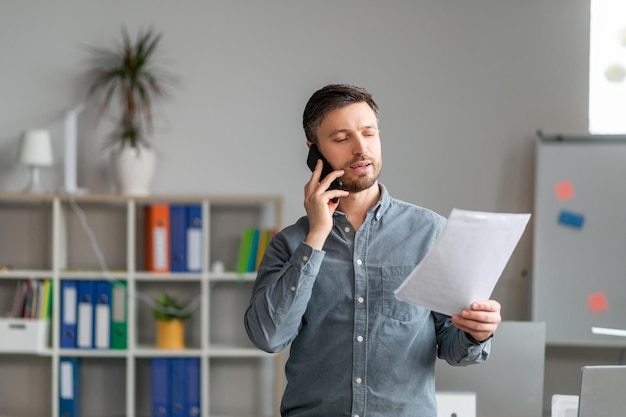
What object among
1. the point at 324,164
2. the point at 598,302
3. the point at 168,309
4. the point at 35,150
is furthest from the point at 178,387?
the point at 324,164

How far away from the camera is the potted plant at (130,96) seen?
13.6 feet

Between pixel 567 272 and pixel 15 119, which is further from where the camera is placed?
pixel 15 119

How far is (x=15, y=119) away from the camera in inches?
172

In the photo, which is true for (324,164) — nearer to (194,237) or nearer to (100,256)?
(194,237)

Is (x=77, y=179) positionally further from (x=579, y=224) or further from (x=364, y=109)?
(x=364, y=109)

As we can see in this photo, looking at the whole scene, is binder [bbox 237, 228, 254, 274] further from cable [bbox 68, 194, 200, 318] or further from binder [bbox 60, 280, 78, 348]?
binder [bbox 60, 280, 78, 348]

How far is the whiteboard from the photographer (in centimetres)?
397

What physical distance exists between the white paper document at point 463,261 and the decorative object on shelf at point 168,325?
2773mm

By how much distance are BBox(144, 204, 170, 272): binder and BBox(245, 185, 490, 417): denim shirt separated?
241 centimetres

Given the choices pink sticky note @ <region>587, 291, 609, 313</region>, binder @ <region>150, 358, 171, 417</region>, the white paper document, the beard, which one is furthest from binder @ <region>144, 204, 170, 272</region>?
the white paper document

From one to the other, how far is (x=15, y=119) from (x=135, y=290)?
3.65 feet

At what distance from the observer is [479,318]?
1.55m

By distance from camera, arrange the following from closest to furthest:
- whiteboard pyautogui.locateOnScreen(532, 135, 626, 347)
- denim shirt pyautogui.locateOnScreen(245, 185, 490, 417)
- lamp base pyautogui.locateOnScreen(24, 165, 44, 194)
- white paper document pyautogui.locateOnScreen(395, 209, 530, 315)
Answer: white paper document pyautogui.locateOnScreen(395, 209, 530, 315)
denim shirt pyautogui.locateOnScreen(245, 185, 490, 417)
whiteboard pyautogui.locateOnScreen(532, 135, 626, 347)
lamp base pyautogui.locateOnScreen(24, 165, 44, 194)

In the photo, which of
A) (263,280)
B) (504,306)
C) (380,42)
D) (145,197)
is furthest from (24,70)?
(263,280)
